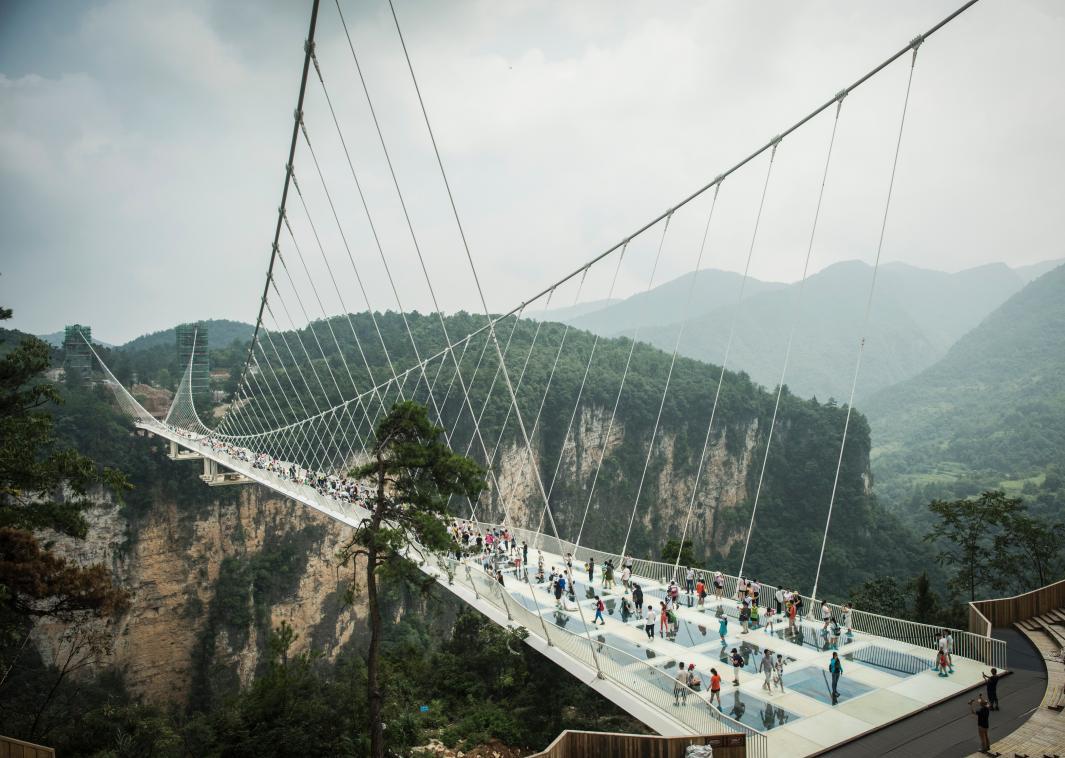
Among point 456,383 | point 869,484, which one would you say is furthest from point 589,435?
point 869,484

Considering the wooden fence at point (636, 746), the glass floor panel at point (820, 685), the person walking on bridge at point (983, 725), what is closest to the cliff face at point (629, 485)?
the glass floor panel at point (820, 685)

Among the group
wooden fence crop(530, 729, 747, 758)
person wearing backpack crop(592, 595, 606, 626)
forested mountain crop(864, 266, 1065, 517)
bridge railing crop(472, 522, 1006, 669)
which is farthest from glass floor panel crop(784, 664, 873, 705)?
forested mountain crop(864, 266, 1065, 517)

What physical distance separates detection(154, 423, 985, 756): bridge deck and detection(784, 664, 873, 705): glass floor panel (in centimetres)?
1

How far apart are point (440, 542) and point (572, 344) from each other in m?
57.4

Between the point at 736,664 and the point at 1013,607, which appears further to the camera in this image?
the point at 1013,607

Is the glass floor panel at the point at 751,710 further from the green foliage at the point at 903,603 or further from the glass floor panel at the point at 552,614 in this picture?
the green foliage at the point at 903,603

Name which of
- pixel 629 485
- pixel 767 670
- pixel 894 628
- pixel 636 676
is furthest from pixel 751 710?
pixel 629 485

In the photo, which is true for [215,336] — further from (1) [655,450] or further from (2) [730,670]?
(2) [730,670]

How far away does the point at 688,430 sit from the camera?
6500cm

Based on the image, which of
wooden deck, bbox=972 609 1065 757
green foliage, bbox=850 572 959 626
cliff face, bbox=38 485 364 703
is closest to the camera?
wooden deck, bbox=972 609 1065 757

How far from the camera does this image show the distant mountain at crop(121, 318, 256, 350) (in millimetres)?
112312

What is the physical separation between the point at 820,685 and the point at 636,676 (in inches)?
115

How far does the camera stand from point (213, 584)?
42906 millimetres

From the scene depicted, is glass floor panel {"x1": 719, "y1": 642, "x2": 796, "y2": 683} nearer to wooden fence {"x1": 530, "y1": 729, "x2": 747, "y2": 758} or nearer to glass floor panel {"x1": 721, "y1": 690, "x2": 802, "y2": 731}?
glass floor panel {"x1": 721, "y1": 690, "x2": 802, "y2": 731}
